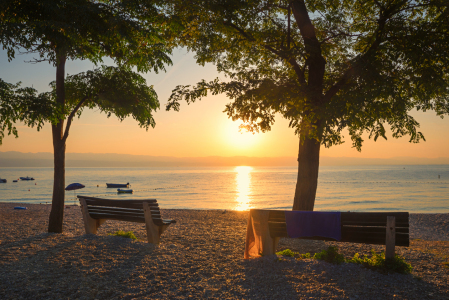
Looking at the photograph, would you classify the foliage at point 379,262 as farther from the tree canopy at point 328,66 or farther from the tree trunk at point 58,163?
the tree trunk at point 58,163

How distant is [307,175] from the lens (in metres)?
9.03

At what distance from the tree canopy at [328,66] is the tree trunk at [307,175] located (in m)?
0.03

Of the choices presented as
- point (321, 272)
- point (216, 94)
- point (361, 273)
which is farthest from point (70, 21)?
point (361, 273)

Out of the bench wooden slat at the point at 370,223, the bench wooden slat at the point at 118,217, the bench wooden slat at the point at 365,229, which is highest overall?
the bench wooden slat at the point at 370,223

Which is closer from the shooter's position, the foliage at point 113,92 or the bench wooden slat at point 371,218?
the bench wooden slat at point 371,218

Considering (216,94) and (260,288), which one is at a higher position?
(216,94)

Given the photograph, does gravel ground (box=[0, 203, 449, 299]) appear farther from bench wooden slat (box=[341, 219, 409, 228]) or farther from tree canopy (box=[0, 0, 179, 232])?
tree canopy (box=[0, 0, 179, 232])

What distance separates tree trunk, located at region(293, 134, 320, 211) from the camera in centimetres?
902

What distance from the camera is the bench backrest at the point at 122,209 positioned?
277 inches

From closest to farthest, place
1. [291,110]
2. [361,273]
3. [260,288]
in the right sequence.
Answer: [260,288], [361,273], [291,110]

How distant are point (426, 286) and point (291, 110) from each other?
527 cm

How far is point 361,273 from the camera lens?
15.7ft

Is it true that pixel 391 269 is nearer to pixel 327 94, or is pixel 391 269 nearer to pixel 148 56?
pixel 327 94

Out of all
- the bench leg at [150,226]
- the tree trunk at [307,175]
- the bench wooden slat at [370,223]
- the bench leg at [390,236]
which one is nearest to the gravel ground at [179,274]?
the bench leg at [150,226]
